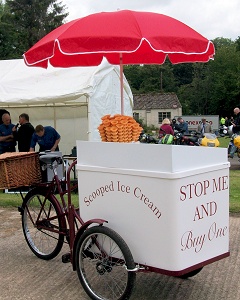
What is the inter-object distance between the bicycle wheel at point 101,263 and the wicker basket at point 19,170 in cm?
121

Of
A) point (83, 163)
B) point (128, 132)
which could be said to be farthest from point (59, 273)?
point (128, 132)

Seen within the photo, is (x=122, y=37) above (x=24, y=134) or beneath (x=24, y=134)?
above

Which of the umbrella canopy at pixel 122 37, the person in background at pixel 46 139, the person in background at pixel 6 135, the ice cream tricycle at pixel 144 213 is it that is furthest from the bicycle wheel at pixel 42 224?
the person in background at pixel 6 135

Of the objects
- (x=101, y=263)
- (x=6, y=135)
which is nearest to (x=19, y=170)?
(x=101, y=263)

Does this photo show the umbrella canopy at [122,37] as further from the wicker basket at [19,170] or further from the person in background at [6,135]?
the person in background at [6,135]

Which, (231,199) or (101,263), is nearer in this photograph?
(101,263)

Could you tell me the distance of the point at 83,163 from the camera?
434 centimetres

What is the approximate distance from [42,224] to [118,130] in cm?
143

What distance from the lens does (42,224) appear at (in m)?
5.25

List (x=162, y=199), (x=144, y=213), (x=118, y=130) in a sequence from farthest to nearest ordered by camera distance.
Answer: (x=118, y=130) → (x=144, y=213) → (x=162, y=199)

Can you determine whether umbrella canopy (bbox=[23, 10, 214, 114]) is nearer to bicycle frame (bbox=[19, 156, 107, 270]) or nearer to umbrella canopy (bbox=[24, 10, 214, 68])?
umbrella canopy (bbox=[24, 10, 214, 68])

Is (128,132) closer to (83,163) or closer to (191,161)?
(83,163)

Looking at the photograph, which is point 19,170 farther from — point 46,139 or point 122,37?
point 46,139

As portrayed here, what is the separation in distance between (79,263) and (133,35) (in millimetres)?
2247
